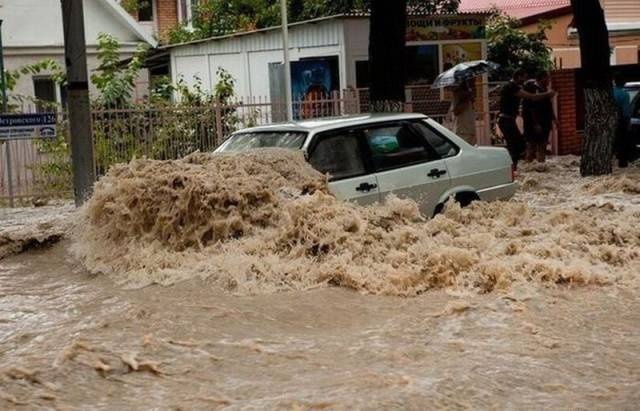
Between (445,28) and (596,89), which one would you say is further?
(445,28)

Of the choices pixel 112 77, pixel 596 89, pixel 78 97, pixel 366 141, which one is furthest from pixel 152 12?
pixel 366 141

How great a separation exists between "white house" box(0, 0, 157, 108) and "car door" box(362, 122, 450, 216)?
15119 mm

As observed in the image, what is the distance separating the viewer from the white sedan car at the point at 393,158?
421 inches

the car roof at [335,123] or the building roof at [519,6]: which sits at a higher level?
the building roof at [519,6]

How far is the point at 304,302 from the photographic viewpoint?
8820mm

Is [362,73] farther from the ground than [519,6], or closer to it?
closer to it

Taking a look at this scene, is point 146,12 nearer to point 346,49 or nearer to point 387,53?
point 346,49

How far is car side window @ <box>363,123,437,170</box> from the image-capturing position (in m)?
11.0

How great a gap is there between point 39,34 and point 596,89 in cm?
1374

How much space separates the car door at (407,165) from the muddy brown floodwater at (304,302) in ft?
1.26

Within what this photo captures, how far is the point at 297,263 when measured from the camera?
957 cm

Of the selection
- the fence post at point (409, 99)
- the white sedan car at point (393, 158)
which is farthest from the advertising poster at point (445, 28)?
the white sedan car at point (393, 158)

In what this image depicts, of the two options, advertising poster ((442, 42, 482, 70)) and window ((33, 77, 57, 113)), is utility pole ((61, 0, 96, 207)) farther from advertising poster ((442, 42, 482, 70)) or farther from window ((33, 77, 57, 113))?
window ((33, 77, 57, 113))

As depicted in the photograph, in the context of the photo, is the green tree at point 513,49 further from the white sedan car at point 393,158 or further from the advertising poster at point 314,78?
the white sedan car at point 393,158
